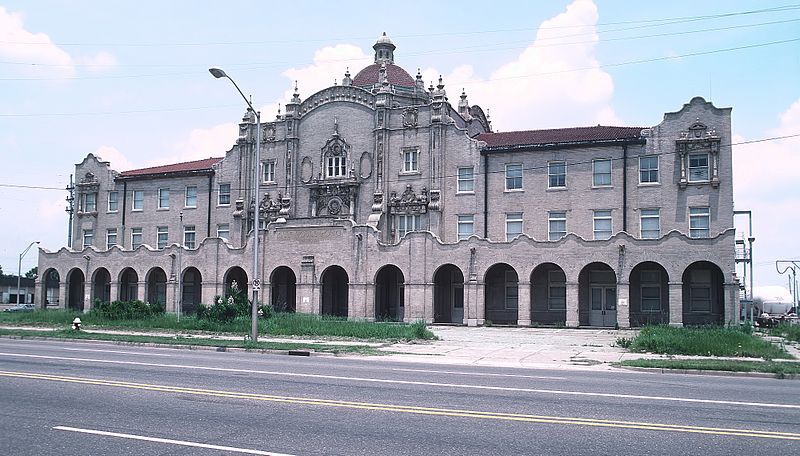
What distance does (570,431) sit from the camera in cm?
982

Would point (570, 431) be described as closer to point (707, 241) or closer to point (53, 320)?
point (707, 241)

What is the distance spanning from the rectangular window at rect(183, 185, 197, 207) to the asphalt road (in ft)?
135

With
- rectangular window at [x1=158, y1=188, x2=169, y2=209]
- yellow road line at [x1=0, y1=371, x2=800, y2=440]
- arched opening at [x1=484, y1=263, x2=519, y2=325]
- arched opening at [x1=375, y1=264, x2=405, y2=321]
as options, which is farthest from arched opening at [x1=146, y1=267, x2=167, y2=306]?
yellow road line at [x1=0, y1=371, x2=800, y2=440]

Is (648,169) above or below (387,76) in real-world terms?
below

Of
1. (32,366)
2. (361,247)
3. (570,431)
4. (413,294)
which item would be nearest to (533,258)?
(413,294)

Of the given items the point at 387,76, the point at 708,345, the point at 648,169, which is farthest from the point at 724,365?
the point at 387,76

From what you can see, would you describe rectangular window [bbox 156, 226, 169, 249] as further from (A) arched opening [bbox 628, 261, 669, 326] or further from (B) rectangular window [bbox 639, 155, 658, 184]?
(B) rectangular window [bbox 639, 155, 658, 184]

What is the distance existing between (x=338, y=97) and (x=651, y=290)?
83.3 ft

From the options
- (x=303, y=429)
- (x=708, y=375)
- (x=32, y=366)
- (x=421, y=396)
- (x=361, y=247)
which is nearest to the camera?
(x=303, y=429)

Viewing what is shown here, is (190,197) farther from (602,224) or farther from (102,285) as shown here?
(602,224)

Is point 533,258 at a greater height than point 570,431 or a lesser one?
greater

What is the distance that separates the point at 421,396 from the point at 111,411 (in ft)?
17.0

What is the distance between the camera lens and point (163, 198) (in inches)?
2340

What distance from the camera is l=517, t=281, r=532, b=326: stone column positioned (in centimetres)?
4278
